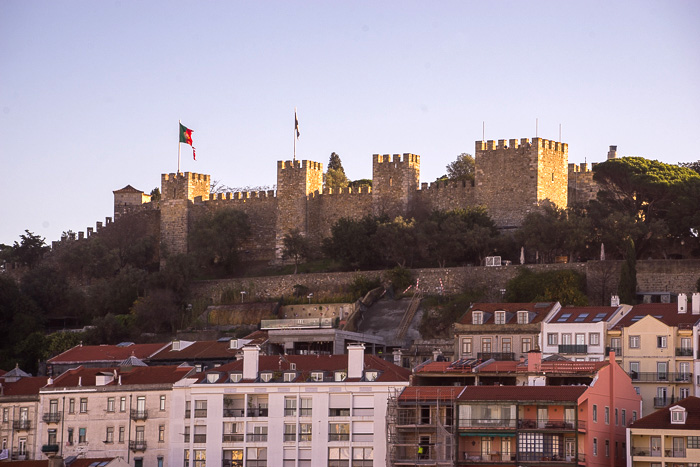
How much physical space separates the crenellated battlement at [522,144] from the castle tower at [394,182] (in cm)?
476

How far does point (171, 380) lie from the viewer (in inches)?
2478

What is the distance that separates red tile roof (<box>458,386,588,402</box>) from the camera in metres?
55.5

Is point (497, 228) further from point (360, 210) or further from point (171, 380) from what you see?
point (171, 380)

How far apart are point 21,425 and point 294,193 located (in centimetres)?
3320

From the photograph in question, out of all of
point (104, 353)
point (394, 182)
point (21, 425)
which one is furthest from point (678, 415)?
point (394, 182)

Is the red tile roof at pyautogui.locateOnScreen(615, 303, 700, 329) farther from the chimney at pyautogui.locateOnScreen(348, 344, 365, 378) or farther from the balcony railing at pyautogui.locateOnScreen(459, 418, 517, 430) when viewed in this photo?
the chimney at pyautogui.locateOnScreen(348, 344, 365, 378)

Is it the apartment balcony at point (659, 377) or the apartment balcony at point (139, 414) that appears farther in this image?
the apartment balcony at point (139, 414)

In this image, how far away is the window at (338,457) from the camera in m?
58.6

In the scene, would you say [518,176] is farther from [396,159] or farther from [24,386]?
[24,386]

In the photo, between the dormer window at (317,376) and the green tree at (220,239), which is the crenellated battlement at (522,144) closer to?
the green tree at (220,239)

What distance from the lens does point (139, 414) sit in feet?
204


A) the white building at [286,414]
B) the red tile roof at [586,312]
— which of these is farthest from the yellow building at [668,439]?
the red tile roof at [586,312]

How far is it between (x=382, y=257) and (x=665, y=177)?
14.6m

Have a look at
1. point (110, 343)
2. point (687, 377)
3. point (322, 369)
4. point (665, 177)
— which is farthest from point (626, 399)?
point (110, 343)
